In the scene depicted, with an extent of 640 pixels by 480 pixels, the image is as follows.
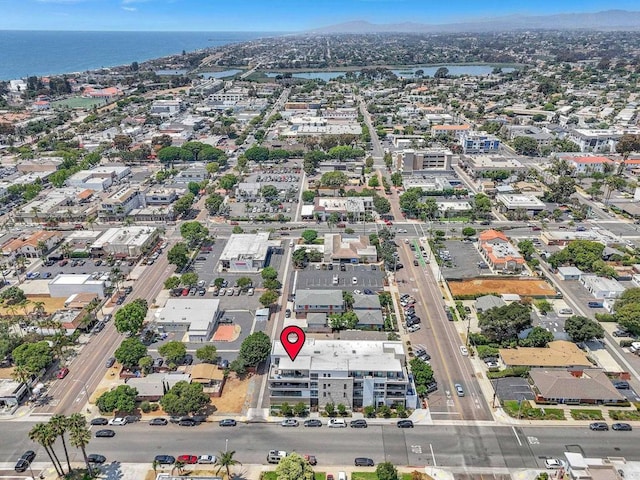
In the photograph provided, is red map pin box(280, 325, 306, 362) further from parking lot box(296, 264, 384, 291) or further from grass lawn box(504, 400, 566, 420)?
grass lawn box(504, 400, 566, 420)

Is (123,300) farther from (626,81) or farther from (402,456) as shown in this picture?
(626,81)

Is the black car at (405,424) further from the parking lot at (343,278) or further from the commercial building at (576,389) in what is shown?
the parking lot at (343,278)

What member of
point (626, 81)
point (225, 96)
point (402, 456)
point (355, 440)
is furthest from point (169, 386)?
point (626, 81)

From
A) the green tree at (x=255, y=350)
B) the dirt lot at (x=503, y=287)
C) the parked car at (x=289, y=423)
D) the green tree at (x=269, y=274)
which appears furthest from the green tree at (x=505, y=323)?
the green tree at (x=269, y=274)

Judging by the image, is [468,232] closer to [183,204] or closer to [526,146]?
[183,204]

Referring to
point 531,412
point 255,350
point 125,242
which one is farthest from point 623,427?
point 125,242

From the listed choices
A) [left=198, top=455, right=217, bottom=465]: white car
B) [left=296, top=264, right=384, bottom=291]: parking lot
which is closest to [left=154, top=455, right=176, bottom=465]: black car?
[left=198, top=455, right=217, bottom=465]: white car
